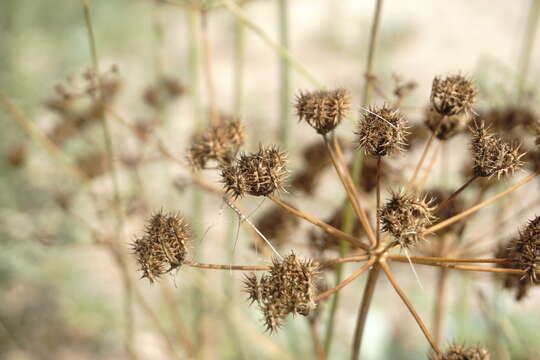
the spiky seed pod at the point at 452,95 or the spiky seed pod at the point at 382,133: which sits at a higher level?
the spiky seed pod at the point at 452,95

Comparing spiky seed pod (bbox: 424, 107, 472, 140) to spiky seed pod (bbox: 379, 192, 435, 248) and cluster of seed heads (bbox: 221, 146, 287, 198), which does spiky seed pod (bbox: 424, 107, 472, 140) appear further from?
cluster of seed heads (bbox: 221, 146, 287, 198)

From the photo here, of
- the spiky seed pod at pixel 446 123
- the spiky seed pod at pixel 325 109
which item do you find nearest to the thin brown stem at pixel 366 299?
the spiky seed pod at pixel 325 109

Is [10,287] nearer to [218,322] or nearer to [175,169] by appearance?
[218,322]

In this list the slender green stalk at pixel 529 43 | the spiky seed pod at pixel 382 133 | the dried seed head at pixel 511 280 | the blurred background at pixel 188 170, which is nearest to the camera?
the spiky seed pod at pixel 382 133

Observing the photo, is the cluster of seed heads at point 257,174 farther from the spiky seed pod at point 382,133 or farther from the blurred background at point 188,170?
the spiky seed pod at point 382,133

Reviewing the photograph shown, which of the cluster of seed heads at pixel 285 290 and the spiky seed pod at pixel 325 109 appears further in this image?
the spiky seed pod at pixel 325 109

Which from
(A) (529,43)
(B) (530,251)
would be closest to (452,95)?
(B) (530,251)

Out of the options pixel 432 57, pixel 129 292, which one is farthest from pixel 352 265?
pixel 432 57
